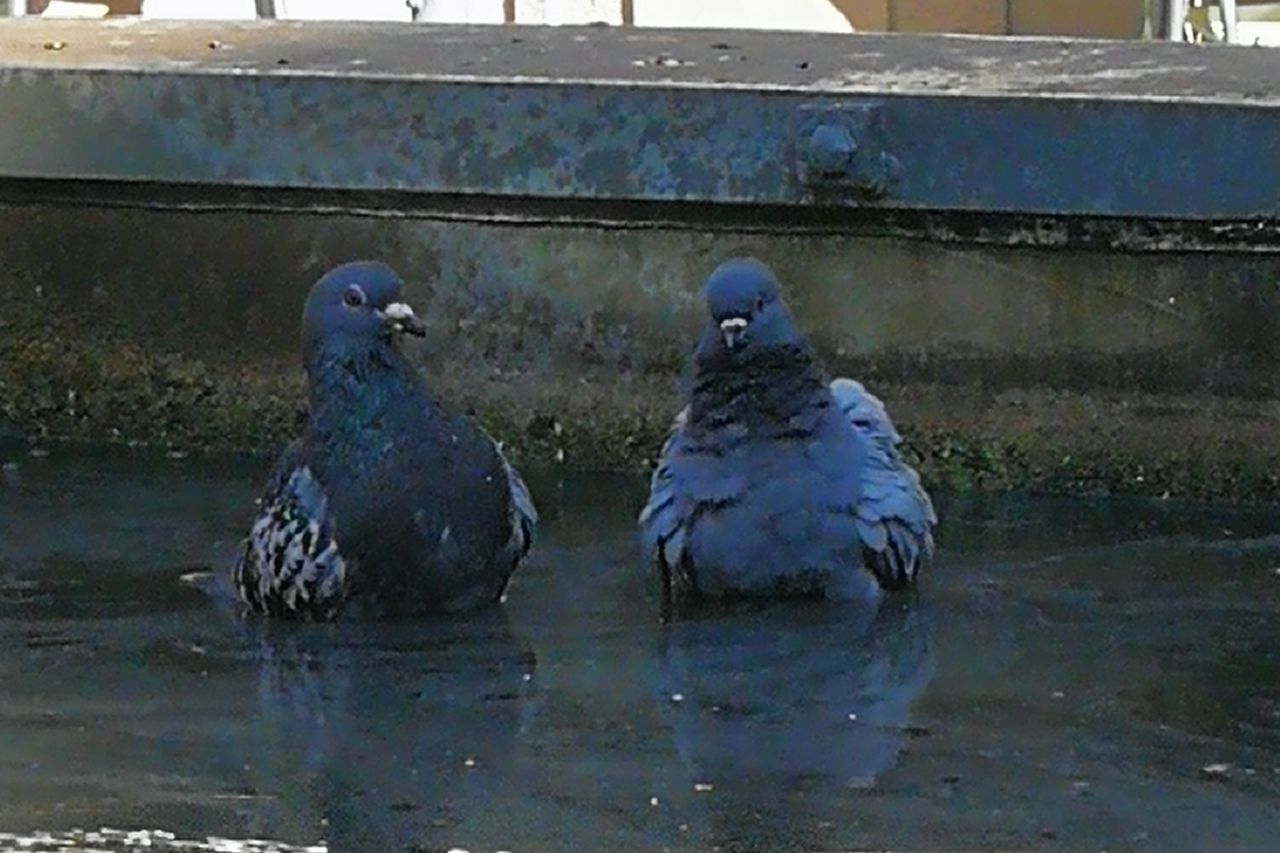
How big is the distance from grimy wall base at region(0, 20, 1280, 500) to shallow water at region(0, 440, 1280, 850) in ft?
1.19

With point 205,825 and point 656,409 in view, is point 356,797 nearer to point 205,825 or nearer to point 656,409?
point 205,825

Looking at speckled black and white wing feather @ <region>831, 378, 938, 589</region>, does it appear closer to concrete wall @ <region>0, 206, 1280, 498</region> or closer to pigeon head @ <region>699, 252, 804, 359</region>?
pigeon head @ <region>699, 252, 804, 359</region>

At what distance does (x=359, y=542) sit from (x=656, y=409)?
1.66m

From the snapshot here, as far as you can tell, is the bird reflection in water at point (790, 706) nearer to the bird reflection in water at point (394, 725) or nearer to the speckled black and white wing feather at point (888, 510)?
the speckled black and white wing feather at point (888, 510)

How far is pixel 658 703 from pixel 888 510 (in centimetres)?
84

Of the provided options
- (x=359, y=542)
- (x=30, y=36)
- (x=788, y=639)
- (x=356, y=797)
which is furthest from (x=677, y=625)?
(x=30, y=36)

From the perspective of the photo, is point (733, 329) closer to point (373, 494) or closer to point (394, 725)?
point (373, 494)

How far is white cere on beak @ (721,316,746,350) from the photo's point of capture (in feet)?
19.9

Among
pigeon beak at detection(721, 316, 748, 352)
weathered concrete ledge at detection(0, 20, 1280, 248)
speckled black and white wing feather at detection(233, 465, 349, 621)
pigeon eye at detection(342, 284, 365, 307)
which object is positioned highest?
weathered concrete ledge at detection(0, 20, 1280, 248)

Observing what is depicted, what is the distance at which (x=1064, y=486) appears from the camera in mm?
7246

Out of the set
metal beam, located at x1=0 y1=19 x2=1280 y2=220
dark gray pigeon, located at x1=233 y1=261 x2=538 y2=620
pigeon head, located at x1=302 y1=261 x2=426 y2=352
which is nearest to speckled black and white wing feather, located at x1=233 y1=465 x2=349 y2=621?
dark gray pigeon, located at x1=233 y1=261 x2=538 y2=620

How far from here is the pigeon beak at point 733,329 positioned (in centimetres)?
605

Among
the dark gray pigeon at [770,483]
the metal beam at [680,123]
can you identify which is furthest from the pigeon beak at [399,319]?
the metal beam at [680,123]

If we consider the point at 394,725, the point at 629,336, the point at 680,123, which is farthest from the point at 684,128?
the point at 394,725
